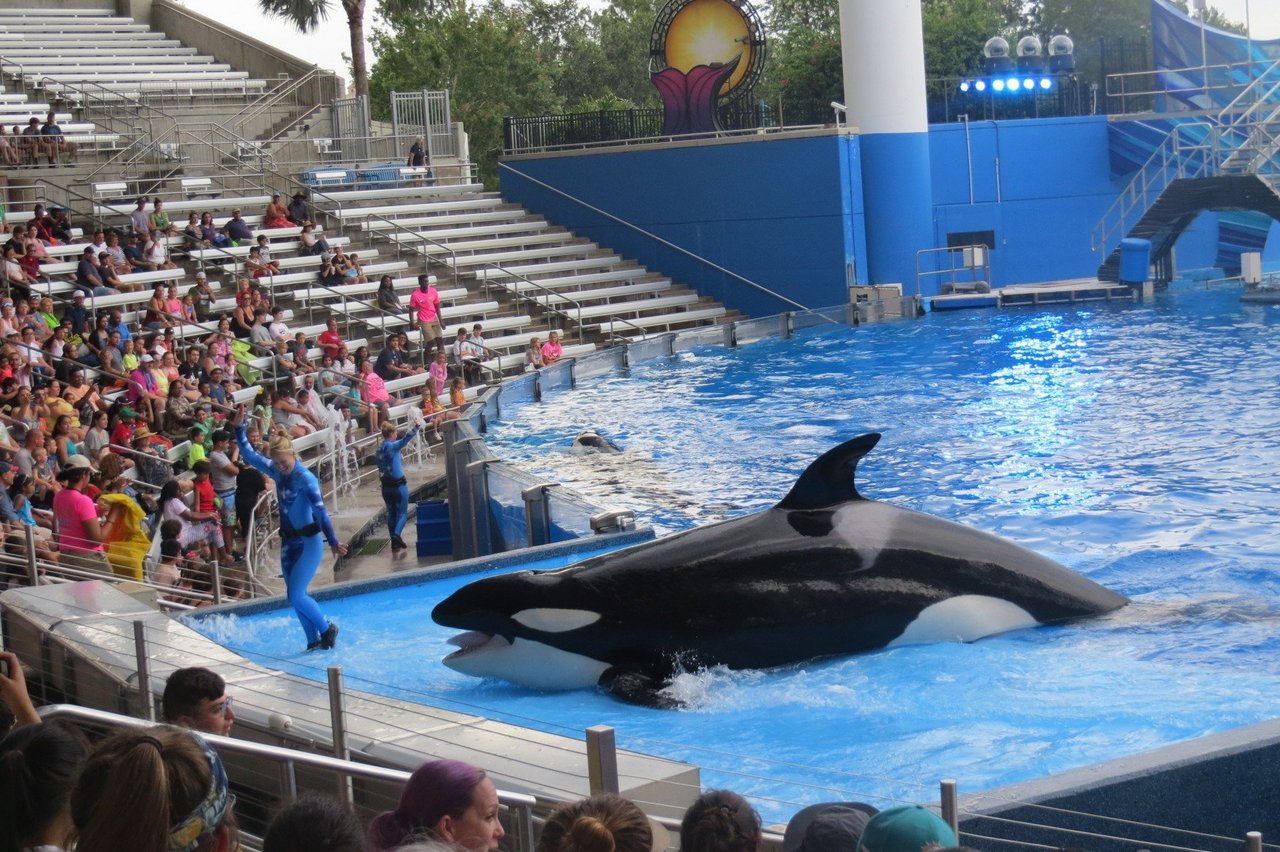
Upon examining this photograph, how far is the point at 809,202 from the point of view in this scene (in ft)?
102

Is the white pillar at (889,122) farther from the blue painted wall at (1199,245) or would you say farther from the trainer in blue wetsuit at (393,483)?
the trainer in blue wetsuit at (393,483)

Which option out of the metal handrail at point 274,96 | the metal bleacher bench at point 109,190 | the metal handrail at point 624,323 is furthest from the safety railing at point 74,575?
the metal handrail at point 274,96

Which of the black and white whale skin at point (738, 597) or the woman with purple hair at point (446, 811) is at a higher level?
the woman with purple hair at point (446, 811)

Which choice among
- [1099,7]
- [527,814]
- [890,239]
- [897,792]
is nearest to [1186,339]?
[890,239]

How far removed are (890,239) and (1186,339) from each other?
27.9 feet

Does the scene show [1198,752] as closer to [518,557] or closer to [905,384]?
[518,557]

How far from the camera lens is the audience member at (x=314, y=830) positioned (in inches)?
116

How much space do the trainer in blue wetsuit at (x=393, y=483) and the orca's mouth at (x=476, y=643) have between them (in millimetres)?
5475

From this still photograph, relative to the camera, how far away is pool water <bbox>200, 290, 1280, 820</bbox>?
23.7ft

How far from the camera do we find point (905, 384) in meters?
21.8

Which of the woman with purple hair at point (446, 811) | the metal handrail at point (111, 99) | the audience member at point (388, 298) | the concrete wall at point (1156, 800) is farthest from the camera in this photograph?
the metal handrail at point (111, 99)

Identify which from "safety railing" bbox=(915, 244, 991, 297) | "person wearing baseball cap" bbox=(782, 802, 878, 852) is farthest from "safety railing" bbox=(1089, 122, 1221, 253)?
"person wearing baseball cap" bbox=(782, 802, 878, 852)

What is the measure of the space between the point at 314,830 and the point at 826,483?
5.14m

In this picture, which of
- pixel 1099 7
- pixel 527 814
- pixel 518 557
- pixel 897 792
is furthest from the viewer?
pixel 1099 7
